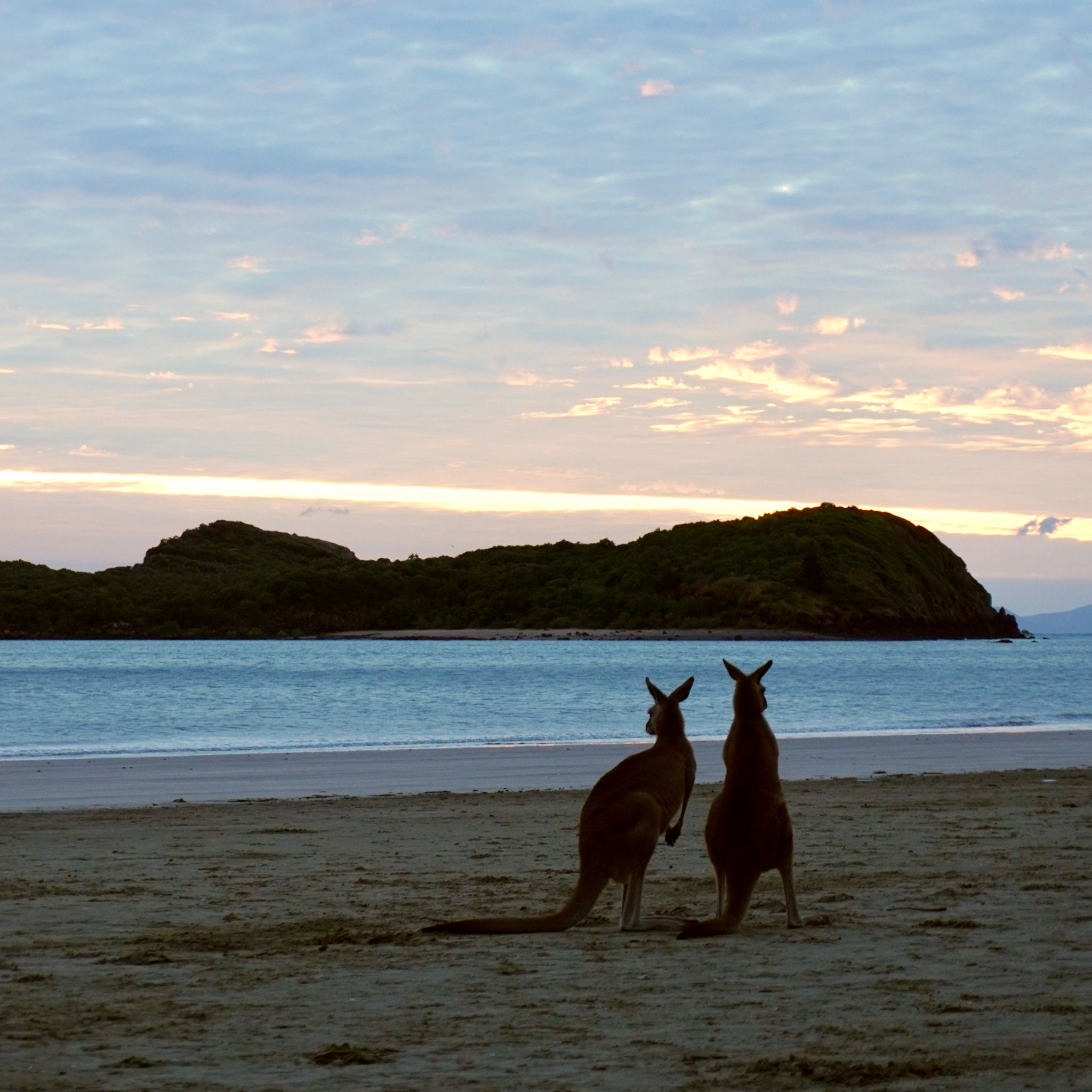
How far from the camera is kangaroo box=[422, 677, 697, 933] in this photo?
271 inches

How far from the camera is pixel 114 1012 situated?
5430 millimetres

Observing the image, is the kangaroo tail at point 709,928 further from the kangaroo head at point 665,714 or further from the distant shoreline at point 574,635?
the distant shoreline at point 574,635

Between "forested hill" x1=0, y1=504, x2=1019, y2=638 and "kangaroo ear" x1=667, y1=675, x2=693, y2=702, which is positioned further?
"forested hill" x1=0, y1=504, x2=1019, y2=638

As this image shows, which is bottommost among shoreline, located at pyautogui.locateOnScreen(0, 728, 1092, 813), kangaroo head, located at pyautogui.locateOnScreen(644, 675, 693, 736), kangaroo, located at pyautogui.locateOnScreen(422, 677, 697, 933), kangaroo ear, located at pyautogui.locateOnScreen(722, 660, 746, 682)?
shoreline, located at pyautogui.locateOnScreen(0, 728, 1092, 813)

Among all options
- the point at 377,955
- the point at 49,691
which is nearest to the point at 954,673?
the point at 49,691

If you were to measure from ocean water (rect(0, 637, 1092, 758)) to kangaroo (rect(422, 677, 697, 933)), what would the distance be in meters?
18.2

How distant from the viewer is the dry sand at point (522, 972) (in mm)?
4691

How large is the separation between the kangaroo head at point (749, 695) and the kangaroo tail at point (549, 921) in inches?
47.0

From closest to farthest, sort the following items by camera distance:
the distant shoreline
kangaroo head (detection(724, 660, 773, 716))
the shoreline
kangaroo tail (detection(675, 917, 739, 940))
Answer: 1. kangaroo tail (detection(675, 917, 739, 940))
2. kangaroo head (detection(724, 660, 773, 716))
3. the shoreline
4. the distant shoreline

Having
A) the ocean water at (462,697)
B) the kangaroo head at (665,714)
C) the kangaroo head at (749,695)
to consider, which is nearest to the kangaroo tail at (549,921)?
the kangaroo head at (665,714)

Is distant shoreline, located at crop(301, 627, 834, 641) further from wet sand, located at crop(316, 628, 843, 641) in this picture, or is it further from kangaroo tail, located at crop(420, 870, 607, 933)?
kangaroo tail, located at crop(420, 870, 607, 933)

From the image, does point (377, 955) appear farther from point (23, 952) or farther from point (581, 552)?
point (581, 552)

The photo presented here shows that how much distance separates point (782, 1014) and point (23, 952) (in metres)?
3.57

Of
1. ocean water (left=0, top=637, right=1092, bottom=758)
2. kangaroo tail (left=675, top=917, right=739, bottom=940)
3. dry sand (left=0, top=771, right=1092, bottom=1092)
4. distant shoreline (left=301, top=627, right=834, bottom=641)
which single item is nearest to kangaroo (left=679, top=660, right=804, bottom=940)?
kangaroo tail (left=675, top=917, right=739, bottom=940)
